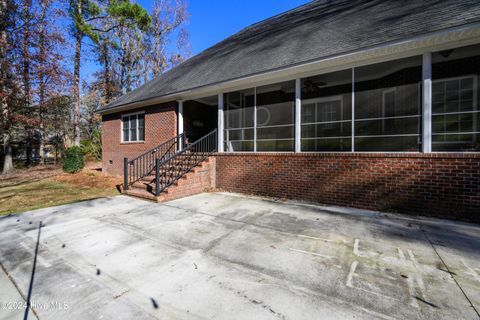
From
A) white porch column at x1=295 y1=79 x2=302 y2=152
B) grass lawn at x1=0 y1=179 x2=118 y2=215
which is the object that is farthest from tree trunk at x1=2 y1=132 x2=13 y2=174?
Result: white porch column at x1=295 y1=79 x2=302 y2=152

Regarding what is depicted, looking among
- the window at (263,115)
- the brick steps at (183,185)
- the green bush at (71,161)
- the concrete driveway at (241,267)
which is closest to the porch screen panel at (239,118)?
the window at (263,115)

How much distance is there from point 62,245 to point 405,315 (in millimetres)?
4335

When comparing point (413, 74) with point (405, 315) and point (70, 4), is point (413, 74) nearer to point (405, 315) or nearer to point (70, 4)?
point (405, 315)

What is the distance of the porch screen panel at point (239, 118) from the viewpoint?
310 inches

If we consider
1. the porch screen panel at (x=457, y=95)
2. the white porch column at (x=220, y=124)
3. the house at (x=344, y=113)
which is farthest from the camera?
the white porch column at (x=220, y=124)

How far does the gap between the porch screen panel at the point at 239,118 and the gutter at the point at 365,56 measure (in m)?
1.06

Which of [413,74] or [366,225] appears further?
[413,74]

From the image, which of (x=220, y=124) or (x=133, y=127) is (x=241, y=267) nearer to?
(x=220, y=124)

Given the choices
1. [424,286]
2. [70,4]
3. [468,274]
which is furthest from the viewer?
[70,4]

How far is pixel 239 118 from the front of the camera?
9.47 metres

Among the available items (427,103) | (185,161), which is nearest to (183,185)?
(185,161)

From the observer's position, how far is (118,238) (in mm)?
3488

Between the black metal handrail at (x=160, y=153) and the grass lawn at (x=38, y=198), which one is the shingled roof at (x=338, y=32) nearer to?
the black metal handrail at (x=160, y=153)

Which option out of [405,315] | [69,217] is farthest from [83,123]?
[405,315]
